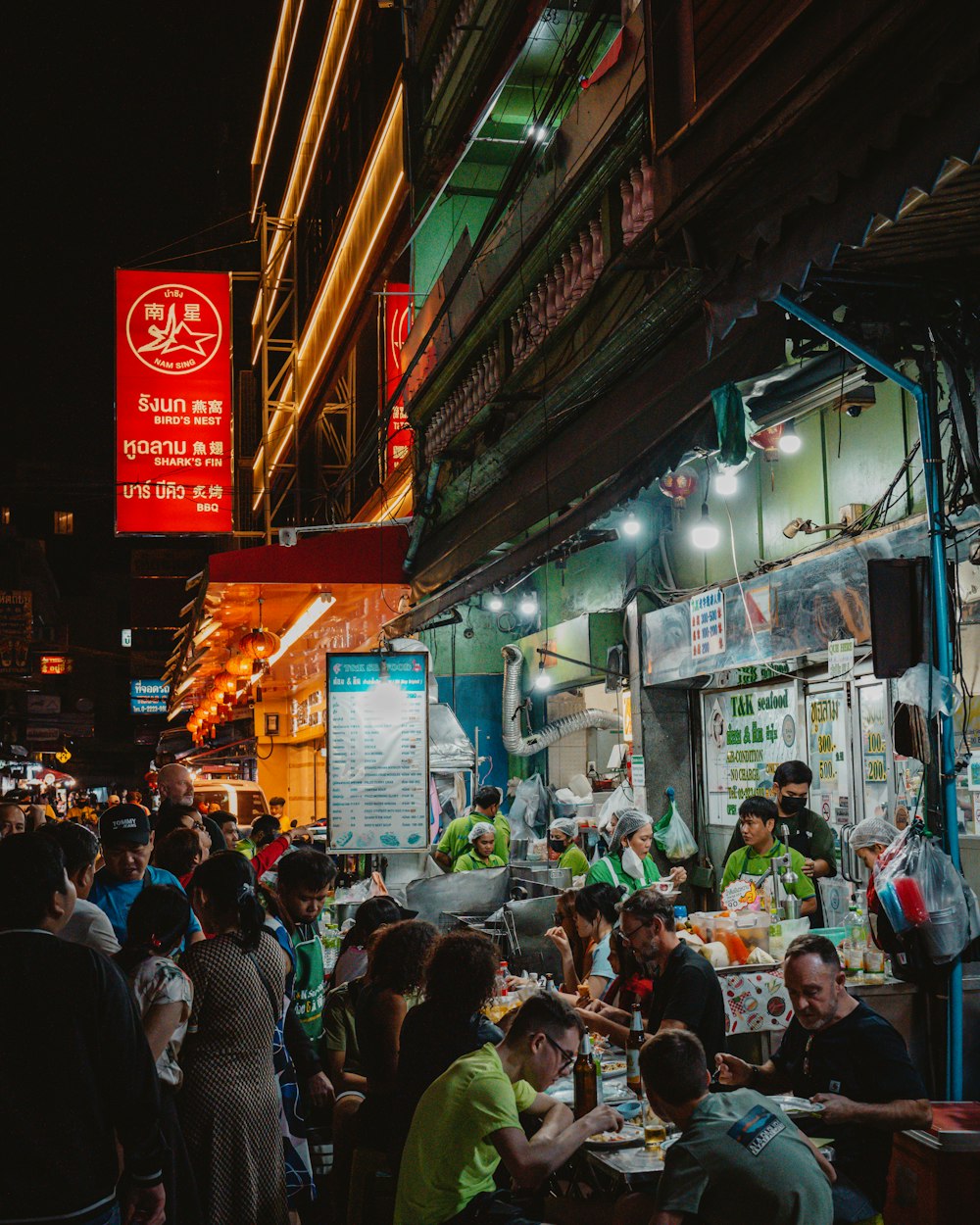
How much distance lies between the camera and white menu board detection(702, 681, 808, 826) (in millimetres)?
13789

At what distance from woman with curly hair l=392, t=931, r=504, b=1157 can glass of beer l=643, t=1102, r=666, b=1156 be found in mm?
909

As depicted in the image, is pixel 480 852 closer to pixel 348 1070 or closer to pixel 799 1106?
pixel 348 1070

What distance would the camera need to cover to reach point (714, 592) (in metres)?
14.0

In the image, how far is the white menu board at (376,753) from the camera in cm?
1248

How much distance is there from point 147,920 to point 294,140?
97.2 feet

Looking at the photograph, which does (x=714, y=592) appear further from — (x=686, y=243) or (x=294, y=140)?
(x=294, y=140)

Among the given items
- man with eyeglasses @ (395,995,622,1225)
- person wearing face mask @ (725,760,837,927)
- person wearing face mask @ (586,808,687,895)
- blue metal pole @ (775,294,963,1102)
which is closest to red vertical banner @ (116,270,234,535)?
person wearing face mask @ (586,808,687,895)

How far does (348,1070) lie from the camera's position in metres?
6.90

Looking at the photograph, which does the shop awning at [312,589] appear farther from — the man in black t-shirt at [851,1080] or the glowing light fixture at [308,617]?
the man in black t-shirt at [851,1080]

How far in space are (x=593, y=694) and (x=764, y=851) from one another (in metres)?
9.13

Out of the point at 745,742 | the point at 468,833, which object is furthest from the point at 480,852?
the point at 745,742

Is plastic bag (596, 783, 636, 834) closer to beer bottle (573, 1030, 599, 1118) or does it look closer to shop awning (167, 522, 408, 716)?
shop awning (167, 522, 408, 716)

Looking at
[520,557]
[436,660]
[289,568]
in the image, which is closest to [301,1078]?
[520,557]

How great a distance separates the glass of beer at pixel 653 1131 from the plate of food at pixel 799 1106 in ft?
1.76
